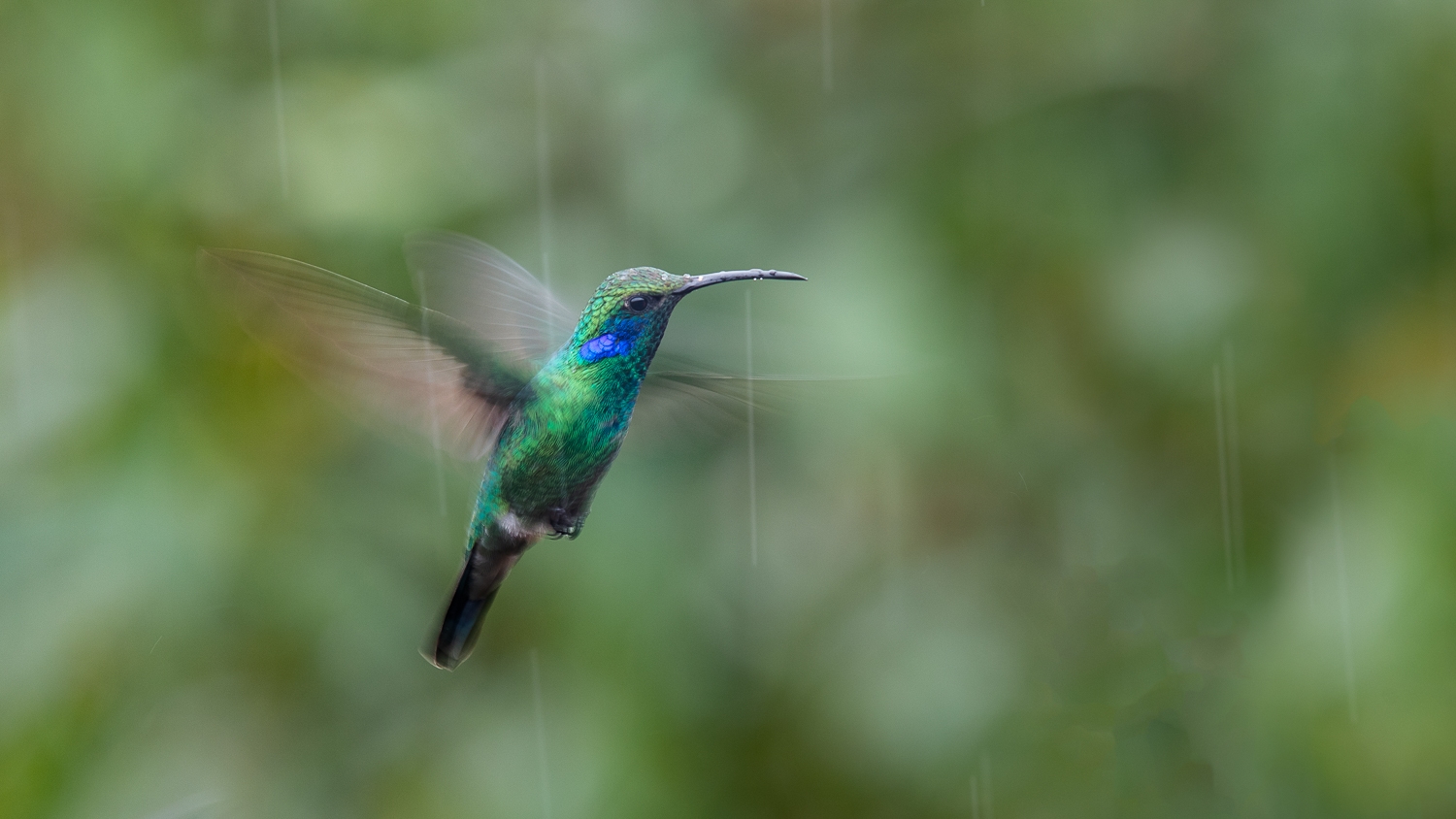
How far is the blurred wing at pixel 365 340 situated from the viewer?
413 mm

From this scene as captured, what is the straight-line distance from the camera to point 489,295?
56 centimetres

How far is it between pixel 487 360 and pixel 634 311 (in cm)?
7

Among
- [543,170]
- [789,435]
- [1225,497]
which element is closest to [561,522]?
[789,435]

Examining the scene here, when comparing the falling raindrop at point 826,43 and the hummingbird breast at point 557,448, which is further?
the falling raindrop at point 826,43

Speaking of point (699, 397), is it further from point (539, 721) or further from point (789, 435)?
point (539, 721)

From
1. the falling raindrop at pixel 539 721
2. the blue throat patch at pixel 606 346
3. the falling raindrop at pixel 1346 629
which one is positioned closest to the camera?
the blue throat patch at pixel 606 346

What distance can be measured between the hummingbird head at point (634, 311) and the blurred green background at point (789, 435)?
0.47 meters

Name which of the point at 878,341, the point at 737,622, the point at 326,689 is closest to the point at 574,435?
the point at 878,341

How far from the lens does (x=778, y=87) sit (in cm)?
113

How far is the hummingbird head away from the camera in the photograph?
0.49 meters

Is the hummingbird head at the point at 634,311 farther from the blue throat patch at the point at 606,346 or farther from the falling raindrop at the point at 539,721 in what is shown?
the falling raindrop at the point at 539,721

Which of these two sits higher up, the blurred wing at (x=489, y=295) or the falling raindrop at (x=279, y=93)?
the falling raindrop at (x=279, y=93)

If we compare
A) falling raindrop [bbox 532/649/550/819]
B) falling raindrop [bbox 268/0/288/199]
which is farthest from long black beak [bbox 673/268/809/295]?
falling raindrop [bbox 268/0/288/199]

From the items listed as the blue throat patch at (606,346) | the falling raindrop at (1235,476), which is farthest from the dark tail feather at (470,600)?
the falling raindrop at (1235,476)
